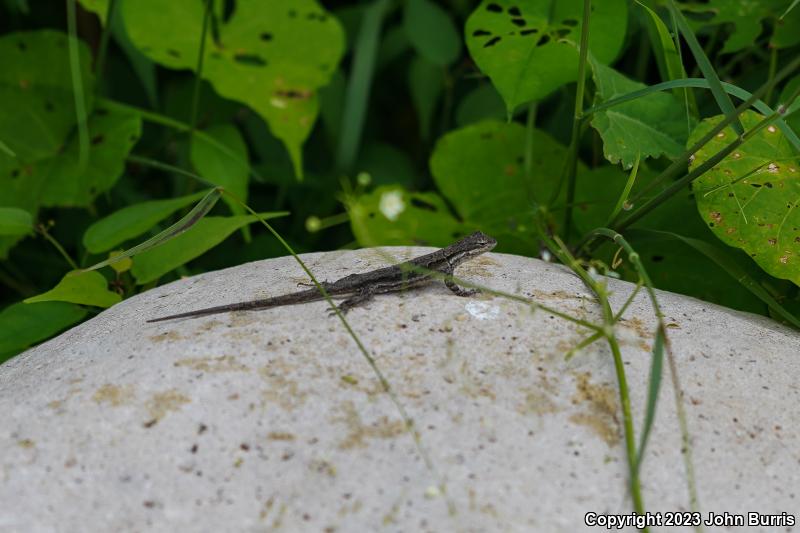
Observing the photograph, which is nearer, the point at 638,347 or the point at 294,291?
the point at 638,347

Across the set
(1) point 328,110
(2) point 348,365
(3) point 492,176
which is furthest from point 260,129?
(2) point 348,365

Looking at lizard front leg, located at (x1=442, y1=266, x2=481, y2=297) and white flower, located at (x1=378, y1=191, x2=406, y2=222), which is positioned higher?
white flower, located at (x1=378, y1=191, x2=406, y2=222)

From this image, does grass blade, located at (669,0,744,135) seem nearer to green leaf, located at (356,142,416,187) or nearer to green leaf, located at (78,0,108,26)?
green leaf, located at (356,142,416,187)

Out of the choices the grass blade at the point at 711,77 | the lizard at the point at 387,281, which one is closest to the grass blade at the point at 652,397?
the lizard at the point at 387,281

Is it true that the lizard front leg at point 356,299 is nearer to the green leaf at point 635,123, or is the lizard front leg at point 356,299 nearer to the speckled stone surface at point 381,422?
the speckled stone surface at point 381,422

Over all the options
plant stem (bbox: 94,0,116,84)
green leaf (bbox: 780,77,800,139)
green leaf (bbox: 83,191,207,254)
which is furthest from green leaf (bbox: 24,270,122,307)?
green leaf (bbox: 780,77,800,139)

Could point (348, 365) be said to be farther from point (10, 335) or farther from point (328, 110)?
point (328, 110)
